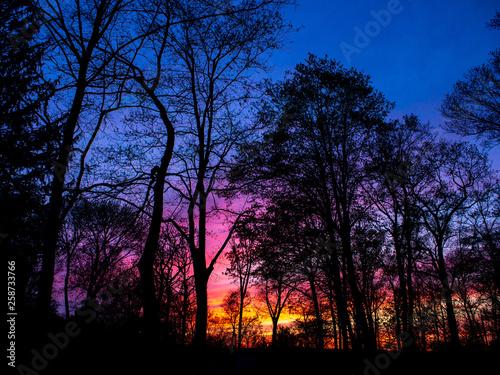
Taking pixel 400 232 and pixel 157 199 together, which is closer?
pixel 157 199

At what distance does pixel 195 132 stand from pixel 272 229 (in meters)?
5.22

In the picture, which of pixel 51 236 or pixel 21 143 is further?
pixel 21 143

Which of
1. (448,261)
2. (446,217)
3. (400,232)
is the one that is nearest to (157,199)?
(400,232)

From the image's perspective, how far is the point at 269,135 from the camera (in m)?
11.1

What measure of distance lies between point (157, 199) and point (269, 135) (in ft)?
21.9

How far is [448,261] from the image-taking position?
19.3 meters

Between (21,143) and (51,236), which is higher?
(21,143)

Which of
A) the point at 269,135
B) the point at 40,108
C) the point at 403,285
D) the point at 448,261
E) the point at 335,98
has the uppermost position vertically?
the point at 335,98

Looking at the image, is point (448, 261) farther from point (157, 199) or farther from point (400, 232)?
point (157, 199)

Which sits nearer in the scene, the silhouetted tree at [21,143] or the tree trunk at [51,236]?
the tree trunk at [51,236]

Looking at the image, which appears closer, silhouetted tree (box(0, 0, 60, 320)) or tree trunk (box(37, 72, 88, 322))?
tree trunk (box(37, 72, 88, 322))

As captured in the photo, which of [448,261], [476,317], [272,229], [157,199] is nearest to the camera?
[157,199]

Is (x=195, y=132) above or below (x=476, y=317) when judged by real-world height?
above

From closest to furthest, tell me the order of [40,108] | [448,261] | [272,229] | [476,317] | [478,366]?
1. [40,108]
2. [478,366]
3. [272,229]
4. [448,261]
5. [476,317]
